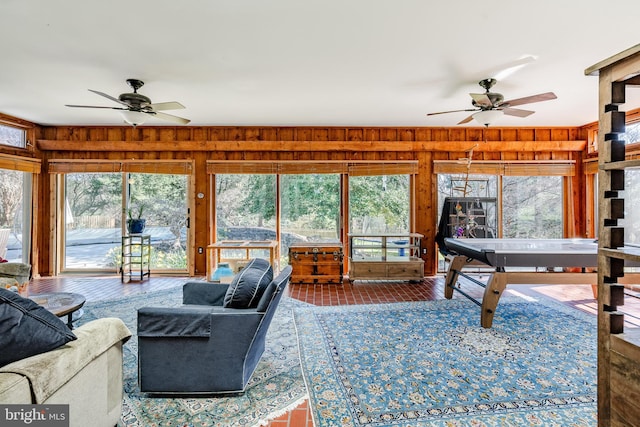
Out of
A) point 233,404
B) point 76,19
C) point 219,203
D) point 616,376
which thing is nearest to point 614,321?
point 616,376

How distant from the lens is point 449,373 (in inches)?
95.7

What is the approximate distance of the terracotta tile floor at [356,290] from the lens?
4281 millimetres

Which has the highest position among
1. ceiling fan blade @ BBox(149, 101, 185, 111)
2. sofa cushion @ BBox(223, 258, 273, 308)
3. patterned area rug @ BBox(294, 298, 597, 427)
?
ceiling fan blade @ BBox(149, 101, 185, 111)

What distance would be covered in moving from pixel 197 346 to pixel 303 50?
2595mm

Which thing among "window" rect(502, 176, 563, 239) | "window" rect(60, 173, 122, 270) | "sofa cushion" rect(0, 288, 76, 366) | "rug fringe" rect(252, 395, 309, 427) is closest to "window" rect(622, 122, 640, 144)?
"window" rect(502, 176, 563, 239)

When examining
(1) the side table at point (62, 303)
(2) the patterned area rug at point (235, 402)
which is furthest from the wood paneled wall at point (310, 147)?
(2) the patterned area rug at point (235, 402)

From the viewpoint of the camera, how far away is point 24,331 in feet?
4.50

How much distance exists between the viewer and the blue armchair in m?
2.04

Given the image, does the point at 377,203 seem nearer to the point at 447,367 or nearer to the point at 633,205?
the point at 447,367

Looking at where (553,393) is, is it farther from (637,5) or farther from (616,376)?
(637,5)

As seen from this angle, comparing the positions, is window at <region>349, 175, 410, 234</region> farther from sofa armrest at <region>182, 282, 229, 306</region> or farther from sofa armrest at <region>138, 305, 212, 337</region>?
sofa armrest at <region>138, 305, 212, 337</region>

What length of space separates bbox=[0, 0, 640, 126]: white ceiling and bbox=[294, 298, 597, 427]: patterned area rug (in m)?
2.67

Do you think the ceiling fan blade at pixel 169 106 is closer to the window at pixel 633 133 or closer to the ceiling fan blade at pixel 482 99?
the ceiling fan blade at pixel 482 99

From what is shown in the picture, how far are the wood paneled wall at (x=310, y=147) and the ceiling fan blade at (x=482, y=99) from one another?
208 centimetres
